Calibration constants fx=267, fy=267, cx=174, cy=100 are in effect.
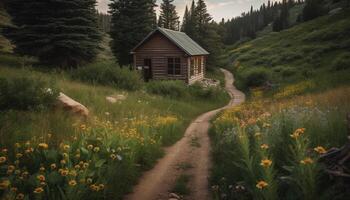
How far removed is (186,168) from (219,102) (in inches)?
653

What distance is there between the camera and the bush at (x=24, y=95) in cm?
751

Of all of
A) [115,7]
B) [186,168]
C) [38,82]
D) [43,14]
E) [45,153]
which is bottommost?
[186,168]

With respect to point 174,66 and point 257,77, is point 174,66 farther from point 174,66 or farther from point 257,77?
point 257,77

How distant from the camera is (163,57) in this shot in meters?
27.2

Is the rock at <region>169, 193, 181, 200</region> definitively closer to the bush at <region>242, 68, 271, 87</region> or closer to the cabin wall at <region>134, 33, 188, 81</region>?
the cabin wall at <region>134, 33, 188, 81</region>

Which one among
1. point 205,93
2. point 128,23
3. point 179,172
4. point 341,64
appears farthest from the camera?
point 128,23

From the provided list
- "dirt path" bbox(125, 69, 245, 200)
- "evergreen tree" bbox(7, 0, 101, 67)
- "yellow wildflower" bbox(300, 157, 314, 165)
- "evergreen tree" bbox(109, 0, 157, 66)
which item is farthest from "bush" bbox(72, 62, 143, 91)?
"yellow wildflower" bbox(300, 157, 314, 165)

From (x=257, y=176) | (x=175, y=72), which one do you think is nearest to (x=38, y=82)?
(x=257, y=176)

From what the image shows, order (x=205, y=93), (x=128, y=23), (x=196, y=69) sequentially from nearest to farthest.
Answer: (x=205, y=93) → (x=196, y=69) → (x=128, y=23)

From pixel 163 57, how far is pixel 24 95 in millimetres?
20255

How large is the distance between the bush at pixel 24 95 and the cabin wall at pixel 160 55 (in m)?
18.9

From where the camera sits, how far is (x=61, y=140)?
5766 mm

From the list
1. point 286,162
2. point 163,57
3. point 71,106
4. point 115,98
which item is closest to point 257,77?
point 163,57

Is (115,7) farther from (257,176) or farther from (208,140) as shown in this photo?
(257,176)
